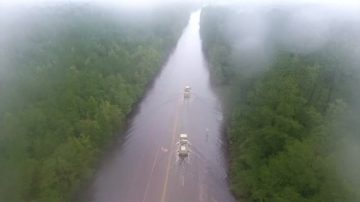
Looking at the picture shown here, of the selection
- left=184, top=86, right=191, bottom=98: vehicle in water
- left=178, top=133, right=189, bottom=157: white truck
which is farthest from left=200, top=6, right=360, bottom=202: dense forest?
left=184, top=86, right=191, bottom=98: vehicle in water

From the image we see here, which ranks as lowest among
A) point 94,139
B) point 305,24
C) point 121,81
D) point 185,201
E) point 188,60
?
point 185,201

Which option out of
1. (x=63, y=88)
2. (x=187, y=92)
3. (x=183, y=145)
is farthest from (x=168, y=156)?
(x=187, y=92)

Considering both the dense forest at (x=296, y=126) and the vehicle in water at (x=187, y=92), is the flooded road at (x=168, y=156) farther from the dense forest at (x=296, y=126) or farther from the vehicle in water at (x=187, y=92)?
the dense forest at (x=296, y=126)

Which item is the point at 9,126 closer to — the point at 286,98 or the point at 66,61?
the point at 66,61

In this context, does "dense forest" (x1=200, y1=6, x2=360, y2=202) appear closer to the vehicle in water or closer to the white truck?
the white truck

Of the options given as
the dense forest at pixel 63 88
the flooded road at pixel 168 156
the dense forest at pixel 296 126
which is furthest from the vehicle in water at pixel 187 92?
the dense forest at pixel 63 88

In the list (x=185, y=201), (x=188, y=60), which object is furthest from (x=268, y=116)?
(x=188, y=60)
